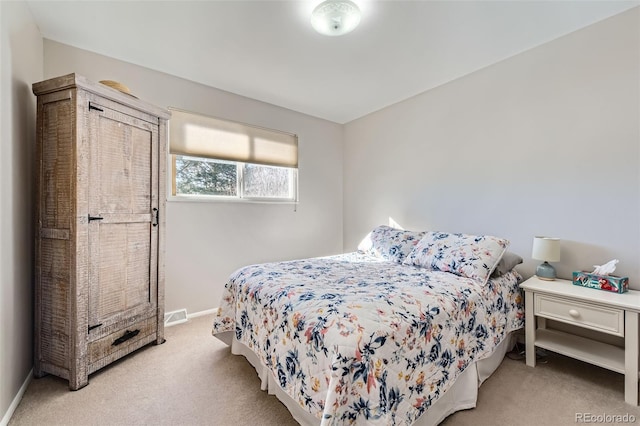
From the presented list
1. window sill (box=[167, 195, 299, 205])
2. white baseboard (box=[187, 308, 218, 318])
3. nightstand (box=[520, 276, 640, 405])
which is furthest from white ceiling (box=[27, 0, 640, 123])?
white baseboard (box=[187, 308, 218, 318])

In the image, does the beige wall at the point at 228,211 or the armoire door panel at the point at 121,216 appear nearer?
the armoire door panel at the point at 121,216

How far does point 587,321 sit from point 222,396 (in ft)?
7.40

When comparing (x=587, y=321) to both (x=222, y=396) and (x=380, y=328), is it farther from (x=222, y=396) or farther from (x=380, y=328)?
(x=222, y=396)

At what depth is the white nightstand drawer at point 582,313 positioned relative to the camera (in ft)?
5.22

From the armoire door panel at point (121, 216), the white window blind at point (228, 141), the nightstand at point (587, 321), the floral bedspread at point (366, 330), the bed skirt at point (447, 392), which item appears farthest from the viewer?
the white window blind at point (228, 141)

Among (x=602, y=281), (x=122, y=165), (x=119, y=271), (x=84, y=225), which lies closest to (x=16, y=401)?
(x=119, y=271)

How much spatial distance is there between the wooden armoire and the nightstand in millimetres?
2836

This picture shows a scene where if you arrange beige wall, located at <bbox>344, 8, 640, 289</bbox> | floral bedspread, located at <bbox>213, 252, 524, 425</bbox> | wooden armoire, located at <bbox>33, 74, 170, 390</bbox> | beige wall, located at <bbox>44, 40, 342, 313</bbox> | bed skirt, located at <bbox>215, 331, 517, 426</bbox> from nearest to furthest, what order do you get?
floral bedspread, located at <bbox>213, 252, 524, 425</bbox>, bed skirt, located at <bbox>215, 331, 517, 426</bbox>, wooden armoire, located at <bbox>33, 74, 170, 390</bbox>, beige wall, located at <bbox>344, 8, 640, 289</bbox>, beige wall, located at <bbox>44, 40, 342, 313</bbox>

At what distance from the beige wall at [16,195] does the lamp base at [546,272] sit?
3.35 m

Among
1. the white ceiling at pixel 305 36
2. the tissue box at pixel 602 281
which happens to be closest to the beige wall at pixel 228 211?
the white ceiling at pixel 305 36

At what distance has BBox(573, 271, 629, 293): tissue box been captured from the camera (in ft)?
5.70

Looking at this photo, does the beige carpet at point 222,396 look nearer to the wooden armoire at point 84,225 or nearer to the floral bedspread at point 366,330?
the wooden armoire at point 84,225

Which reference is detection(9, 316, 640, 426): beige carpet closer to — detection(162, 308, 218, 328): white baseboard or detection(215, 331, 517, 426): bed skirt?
detection(215, 331, 517, 426): bed skirt

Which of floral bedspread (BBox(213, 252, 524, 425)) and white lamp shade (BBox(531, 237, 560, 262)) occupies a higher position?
white lamp shade (BBox(531, 237, 560, 262))
